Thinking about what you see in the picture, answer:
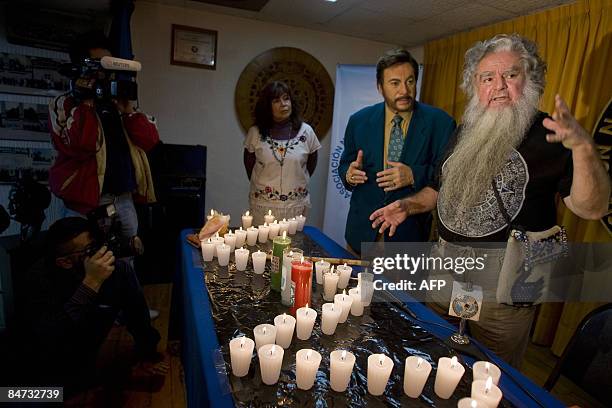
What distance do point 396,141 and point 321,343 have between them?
4.28 feet

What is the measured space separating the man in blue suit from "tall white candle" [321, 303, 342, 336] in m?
0.86

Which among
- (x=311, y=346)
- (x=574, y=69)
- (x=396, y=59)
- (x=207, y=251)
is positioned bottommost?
(x=311, y=346)

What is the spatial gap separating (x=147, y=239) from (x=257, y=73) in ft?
6.76

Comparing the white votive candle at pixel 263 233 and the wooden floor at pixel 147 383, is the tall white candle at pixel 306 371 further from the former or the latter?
the wooden floor at pixel 147 383

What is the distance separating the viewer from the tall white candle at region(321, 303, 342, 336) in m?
1.20

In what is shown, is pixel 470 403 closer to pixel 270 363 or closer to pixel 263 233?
pixel 270 363

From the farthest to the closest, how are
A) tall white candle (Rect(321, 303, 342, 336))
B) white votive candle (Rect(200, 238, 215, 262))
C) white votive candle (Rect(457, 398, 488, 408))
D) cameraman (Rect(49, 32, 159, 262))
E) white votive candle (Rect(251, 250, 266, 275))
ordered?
cameraman (Rect(49, 32, 159, 262)) → white votive candle (Rect(200, 238, 215, 262)) → white votive candle (Rect(251, 250, 266, 275)) → tall white candle (Rect(321, 303, 342, 336)) → white votive candle (Rect(457, 398, 488, 408))

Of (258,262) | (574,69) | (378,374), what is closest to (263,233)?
(258,262)

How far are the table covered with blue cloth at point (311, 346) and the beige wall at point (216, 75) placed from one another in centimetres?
252

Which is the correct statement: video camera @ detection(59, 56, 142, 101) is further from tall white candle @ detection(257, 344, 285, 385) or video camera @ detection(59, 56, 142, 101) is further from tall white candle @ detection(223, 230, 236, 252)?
tall white candle @ detection(257, 344, 285, 385)

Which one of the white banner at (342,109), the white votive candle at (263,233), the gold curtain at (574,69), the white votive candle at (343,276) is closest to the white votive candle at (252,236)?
the white votive candle at (263,233)

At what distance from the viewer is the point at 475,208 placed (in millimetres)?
1532

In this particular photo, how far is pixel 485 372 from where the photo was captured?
0.98 meters

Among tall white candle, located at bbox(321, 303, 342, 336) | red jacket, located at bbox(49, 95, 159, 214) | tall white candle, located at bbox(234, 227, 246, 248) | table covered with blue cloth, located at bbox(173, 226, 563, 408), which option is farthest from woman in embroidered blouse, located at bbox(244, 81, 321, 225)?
tall white candle, located at bbox(321, 303, 342, 336)
